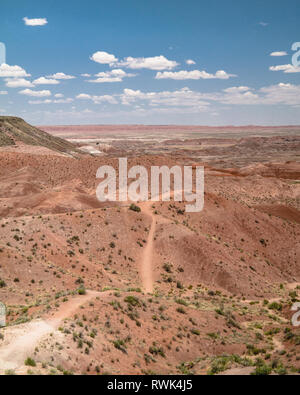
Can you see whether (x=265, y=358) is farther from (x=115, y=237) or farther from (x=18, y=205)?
(x=18, y=205)

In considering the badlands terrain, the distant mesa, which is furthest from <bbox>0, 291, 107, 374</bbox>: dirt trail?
the distant mesa

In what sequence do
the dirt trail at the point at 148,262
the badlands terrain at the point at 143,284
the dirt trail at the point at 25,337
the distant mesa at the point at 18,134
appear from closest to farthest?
the dirt trail at the point at 25,337
the badlands terrain at the point at 143,284
the dirt trail at the point at 148,262
the distant mesa at the point at 18,134

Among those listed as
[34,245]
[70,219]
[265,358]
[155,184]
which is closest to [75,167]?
[155,184]

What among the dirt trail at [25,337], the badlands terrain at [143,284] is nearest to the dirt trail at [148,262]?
the badlands terrain at [143,284]

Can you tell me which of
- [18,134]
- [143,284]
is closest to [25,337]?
[143,284]

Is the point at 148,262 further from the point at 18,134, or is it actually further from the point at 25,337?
the point at 18,134

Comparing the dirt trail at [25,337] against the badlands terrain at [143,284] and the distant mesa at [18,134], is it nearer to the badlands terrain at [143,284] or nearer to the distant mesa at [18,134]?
the badlands terrain at [143,284]
